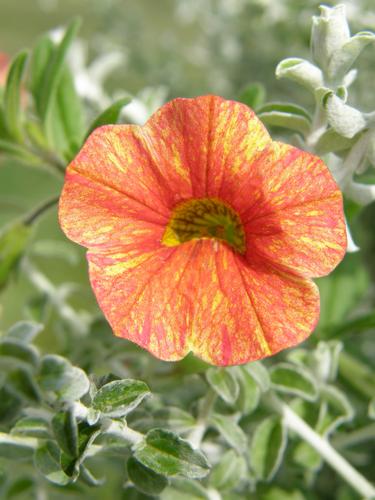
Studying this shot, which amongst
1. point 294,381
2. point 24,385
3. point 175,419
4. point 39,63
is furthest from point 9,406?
point 39,63

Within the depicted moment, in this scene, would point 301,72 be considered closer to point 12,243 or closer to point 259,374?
point 259,374

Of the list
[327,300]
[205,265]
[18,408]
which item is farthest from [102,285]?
[327,300]

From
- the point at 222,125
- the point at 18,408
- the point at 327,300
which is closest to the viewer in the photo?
the point at 222,125

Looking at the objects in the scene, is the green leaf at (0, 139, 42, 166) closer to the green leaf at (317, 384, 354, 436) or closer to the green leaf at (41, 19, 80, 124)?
the green leaf at (41, 19, 80, 124)

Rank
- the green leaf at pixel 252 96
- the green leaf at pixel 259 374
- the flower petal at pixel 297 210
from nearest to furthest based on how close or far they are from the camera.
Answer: the flower petal at pixel 297 210 < the green leaf at pixel 259 374 < the green leaf at pixel 252 96

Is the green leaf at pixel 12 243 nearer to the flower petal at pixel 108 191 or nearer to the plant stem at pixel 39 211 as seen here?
the plant stem at pixel 39 211

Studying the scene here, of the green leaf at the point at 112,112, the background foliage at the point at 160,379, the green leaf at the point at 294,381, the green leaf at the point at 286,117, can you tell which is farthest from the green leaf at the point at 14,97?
the green leaf at the point at 294,381

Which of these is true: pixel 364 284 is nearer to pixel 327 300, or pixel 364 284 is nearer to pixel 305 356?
pixel 327 300
